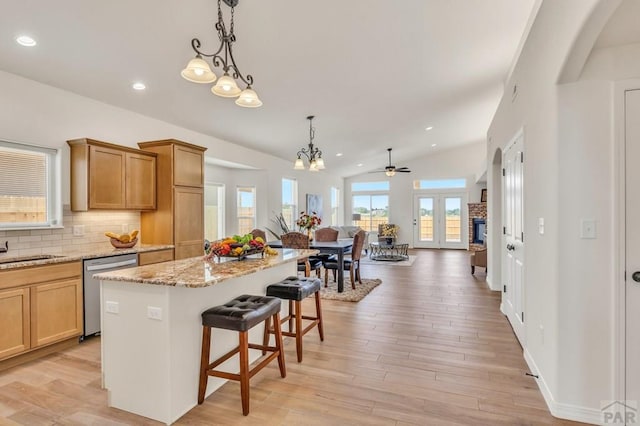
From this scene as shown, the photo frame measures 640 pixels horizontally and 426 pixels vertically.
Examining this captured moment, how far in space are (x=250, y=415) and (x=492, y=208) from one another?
15.9ft

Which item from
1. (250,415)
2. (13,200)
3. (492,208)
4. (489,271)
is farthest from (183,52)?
(489,271)

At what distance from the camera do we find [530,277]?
2.91 meters

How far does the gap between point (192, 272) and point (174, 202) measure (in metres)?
2.48

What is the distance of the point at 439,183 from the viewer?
12.2m

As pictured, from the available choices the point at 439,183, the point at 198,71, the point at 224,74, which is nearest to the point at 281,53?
the point at 224,74

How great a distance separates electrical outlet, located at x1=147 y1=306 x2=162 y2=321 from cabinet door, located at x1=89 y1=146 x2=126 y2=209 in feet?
7.68

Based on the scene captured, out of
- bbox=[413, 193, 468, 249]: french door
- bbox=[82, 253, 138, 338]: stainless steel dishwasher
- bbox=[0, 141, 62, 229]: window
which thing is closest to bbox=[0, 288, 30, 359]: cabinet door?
bbox=[82, 253, 138, 338]: stainless steel dishwasher

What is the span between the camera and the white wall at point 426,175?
11766 mm

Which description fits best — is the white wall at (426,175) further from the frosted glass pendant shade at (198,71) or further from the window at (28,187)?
the frosted glass pendant shade at (198,71)

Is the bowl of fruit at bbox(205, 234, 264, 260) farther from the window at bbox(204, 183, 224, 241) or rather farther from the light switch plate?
the window at bbox(204, 183, 224, 241)

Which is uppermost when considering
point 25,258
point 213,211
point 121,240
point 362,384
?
point 213,211

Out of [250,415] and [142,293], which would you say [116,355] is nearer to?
[142,293]

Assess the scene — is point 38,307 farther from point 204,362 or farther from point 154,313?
point 204,362

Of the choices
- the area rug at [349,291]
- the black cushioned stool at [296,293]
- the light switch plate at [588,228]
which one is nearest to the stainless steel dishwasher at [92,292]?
the black cushioned stool at [296,293]
